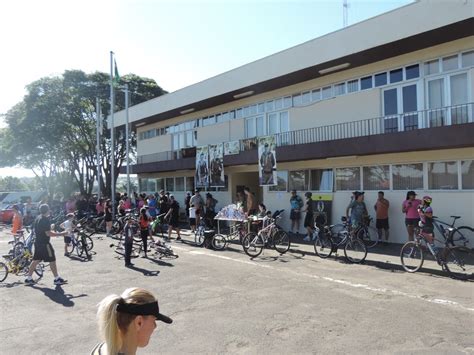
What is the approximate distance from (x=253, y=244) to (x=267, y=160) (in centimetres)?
585

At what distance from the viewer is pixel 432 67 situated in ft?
48.1

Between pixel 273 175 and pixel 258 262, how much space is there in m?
6.59

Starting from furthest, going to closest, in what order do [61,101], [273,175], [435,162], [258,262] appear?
[61,101]
[273,175]
[435,162]
[258,262]

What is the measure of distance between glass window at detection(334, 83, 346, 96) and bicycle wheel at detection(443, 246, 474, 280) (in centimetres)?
926

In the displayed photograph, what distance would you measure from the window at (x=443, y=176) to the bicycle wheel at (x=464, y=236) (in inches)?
56.7

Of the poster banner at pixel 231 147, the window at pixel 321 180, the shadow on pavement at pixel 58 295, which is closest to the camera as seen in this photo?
the shadow on pavement at pixel 58 295

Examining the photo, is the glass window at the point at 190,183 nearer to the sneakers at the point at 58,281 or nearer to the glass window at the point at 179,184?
the glass window at the point at 179,184

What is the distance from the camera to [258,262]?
11.9 metres

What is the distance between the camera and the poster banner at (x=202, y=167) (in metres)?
22.1

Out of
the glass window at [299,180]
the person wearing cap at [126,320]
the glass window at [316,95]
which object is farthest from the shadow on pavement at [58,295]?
the glass window at [316,95]

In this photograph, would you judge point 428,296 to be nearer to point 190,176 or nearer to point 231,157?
point 231,157

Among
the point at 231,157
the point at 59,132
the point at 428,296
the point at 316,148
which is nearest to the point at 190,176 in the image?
the point at 231,157

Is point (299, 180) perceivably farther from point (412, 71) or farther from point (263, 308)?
point (263, 308)

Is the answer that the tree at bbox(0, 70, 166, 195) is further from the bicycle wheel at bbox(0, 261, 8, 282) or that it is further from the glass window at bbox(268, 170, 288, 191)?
the bicycle wheel at bbox(0, 261, 8, 282)
